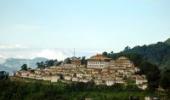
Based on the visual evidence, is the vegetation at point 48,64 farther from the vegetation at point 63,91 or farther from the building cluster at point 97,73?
the vegetation at point 63,91

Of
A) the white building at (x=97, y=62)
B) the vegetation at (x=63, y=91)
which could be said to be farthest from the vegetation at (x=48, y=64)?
the vegetation at (x=63, y=91)

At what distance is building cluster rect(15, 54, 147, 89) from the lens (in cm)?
7648

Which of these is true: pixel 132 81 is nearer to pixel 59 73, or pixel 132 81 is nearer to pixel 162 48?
pixel 59 73

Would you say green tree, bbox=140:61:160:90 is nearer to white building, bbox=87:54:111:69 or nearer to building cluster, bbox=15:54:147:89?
building cluster, bbox=15:54:147:89

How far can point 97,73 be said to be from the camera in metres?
84.2

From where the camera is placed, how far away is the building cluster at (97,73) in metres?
76.5

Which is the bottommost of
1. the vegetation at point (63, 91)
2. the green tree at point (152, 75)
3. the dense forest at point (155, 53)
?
the vegetation at point (63, 91)

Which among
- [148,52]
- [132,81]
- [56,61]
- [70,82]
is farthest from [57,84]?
[148,52]

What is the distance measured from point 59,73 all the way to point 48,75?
2323mm

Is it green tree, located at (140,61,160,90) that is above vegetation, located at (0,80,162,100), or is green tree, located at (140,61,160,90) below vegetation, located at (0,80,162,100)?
above

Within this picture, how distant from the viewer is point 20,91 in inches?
3000

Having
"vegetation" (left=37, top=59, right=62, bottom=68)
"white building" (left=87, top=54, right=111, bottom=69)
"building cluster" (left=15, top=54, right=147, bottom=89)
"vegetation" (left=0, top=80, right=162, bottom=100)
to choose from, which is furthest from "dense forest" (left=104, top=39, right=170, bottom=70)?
"vegetation" (left=0, top=80, right=162, bottom=100)

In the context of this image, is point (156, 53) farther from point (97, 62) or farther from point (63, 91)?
point (63, 91)

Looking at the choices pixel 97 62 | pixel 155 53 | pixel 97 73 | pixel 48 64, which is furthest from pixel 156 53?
pixel 97 73
